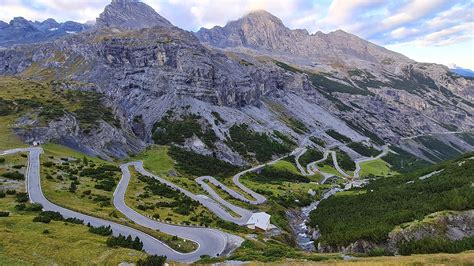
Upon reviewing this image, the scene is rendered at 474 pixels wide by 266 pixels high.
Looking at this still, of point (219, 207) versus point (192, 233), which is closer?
point (192, 233)

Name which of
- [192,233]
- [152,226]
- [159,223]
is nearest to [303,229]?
[192,233]

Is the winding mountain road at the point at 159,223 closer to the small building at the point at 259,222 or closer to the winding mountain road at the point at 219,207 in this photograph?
the winding mountain road at the point at 219,207

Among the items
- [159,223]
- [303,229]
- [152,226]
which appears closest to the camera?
[152,226]

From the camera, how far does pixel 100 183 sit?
73.1m

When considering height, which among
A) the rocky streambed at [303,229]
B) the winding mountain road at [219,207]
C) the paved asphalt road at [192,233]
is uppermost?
the paved asphalt road at [192,233]

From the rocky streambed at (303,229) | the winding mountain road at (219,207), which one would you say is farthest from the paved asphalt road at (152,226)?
the rocky streambed at (303,229)

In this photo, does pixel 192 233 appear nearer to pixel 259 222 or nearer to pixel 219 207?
pixel 259 222

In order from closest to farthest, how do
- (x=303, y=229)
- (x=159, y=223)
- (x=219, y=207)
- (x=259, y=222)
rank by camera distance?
1. (x=159, y=223)
2. (x=259, y=222)
3. (x=219, y=207)
4. (x=303, y=229)

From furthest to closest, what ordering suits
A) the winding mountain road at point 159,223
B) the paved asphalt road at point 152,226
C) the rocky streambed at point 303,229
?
the rocky streambed at point 303,229
the winding mountain road at point 159,223
the paved asphalt road at point 152,226

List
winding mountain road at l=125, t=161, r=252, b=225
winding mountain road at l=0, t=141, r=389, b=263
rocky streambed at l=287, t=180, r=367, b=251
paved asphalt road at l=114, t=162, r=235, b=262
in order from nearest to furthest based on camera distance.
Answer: winding mountain road at l=0, t=141, r=389, b=263 < paved asphalt road at l=114, t=162, r=235, b=262 < rocky streambed at l=287, t=180, r=367, b=251 < winding mountain road at l=125, t=161, r=252, b=225

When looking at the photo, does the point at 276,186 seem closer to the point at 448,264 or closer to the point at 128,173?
the point at 128,173

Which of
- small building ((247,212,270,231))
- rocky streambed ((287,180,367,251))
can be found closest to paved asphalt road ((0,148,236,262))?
small building ((247,212,270,231))

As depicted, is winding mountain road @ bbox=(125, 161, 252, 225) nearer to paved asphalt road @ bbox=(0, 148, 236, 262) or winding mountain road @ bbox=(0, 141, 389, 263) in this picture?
winding mountain road @ bbox=(0, 141, 389, 263)

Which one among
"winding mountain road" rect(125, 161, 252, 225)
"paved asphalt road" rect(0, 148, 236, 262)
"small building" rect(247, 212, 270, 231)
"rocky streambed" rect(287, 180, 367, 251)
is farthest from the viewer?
"winding mountain road" rect(125, 161, 252, 225)
